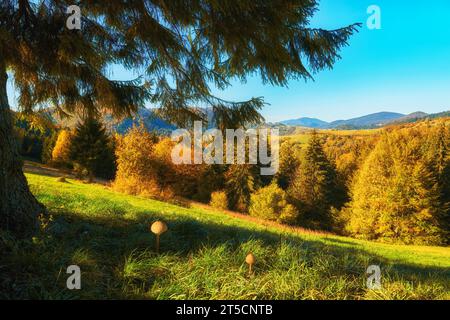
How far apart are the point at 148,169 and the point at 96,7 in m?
26.5

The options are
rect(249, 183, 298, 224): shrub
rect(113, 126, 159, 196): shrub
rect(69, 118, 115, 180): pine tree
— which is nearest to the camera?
rect(113, 126, 159, 196): shrub

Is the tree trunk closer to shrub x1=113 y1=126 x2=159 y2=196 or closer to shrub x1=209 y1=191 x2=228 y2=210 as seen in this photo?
shrub x1=113 y1=126 x2=159 y2=196

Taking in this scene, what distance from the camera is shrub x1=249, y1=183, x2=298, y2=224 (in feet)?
108

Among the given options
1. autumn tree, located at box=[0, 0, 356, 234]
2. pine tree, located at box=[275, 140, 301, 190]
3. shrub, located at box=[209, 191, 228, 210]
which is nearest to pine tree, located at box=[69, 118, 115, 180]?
shrub, located at box=[209, 191, 228, 210]

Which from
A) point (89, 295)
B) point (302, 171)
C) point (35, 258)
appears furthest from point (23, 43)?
point (302, 171)

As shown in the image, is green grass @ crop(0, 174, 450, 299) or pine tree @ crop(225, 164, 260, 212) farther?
pine tree @ crop(225, 164, 260, 212)

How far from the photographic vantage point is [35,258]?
3.47 metres

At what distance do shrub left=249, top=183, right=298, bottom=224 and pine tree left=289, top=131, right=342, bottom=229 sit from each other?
3976 mm

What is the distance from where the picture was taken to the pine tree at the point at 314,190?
122 feet

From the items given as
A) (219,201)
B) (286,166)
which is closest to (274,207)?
(219,201)

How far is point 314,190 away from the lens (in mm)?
37531

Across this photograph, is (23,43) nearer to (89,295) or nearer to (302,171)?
(89,295)

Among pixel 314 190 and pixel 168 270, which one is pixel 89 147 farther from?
pixel 168 270

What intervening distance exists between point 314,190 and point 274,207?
7613 millimetres
